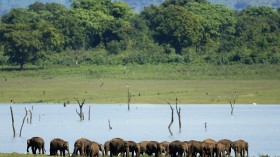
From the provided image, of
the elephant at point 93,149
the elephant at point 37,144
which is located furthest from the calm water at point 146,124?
the elephant at point 93,149

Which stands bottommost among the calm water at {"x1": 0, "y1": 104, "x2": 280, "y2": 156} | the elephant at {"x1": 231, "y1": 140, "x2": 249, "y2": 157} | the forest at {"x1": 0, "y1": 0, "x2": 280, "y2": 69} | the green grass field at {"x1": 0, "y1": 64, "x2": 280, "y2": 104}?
the calm water at {"x1": 0, "y1": 104, "x2": 280, "y2": 156}

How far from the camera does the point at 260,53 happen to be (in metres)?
117

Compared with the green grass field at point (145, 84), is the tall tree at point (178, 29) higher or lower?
higher

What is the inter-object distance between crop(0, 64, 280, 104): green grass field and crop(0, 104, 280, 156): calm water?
3.50 ft

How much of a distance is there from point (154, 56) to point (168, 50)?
8.31 meters

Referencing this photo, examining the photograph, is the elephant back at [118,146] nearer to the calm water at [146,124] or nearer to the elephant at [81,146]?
the elephant at [81,146]

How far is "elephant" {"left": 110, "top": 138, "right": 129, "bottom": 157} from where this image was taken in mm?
43500

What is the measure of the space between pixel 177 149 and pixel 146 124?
110 feet

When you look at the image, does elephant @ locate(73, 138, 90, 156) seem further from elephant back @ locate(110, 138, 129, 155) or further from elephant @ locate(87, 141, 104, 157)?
elephant back @ locate(110, 138, 129, 155)

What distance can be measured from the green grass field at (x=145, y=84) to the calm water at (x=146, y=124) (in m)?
1.07

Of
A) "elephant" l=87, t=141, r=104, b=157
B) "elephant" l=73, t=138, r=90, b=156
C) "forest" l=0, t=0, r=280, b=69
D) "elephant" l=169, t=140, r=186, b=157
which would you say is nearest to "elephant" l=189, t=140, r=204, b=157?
"elephant" l=169, t=140, r=186, b=157

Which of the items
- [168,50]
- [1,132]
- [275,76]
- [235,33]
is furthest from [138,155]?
[235,33]

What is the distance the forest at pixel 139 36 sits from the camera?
119 m

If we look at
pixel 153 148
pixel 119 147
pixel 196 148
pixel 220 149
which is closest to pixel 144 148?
pixel 153 148
